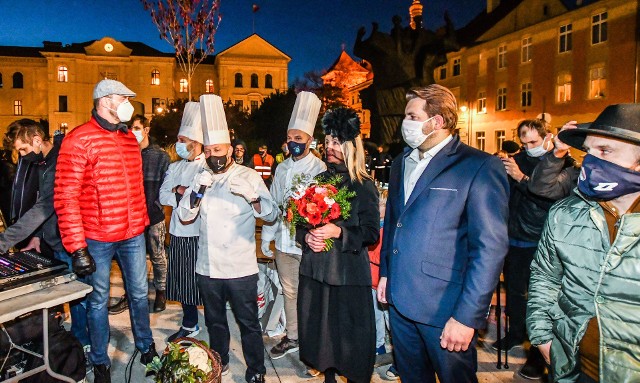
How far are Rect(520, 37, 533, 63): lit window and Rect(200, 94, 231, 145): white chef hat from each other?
35.1 metres

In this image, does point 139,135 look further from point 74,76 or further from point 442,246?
point 74,76

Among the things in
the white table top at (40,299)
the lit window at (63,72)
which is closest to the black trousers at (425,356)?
the white table top at (40,299)

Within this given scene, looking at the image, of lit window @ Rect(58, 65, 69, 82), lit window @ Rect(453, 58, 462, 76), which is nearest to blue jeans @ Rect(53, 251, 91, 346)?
lit window @ Rect(453, 58, 462, 76)

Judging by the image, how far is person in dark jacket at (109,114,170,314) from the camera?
19.1 ft

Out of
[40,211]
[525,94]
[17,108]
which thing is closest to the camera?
[40,211]

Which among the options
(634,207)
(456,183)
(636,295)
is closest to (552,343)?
(636,295)

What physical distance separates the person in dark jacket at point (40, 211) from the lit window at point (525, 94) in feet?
115

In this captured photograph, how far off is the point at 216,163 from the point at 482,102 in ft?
125

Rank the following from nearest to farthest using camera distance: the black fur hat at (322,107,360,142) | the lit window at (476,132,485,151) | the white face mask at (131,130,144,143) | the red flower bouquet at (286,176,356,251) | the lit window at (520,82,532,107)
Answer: the red flower bouquet at (286,176,356,251)
the black fur hat at (322,107,360,142)
the white face mask at (131,130,144,143)
the lit window at (520,82,532,107)
the lit window at (476,132,485,151)

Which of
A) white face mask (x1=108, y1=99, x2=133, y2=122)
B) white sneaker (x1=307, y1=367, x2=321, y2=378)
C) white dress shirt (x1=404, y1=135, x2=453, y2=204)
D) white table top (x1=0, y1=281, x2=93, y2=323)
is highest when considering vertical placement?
white face mask (x1=108, y1=99, x2=133, y2=122)

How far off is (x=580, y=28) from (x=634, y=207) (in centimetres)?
3323

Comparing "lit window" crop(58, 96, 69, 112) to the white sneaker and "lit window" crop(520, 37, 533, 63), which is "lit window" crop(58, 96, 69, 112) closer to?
"lit window" crop(520, 37, 533, 63)

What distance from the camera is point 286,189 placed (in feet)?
15.3

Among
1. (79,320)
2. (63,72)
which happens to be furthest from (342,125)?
(63,72)
